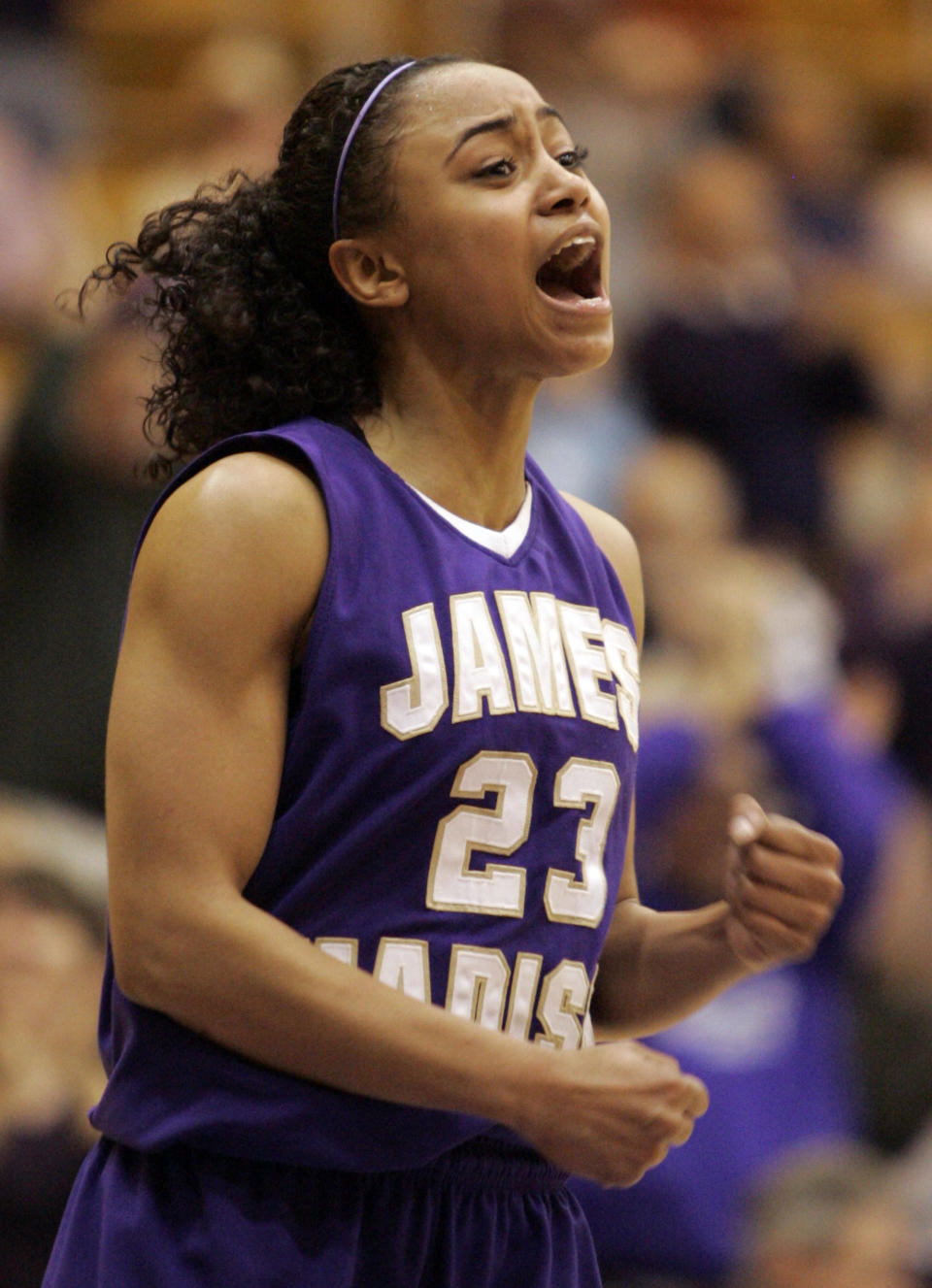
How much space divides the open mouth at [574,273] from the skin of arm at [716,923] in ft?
1.04

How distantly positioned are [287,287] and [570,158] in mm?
382

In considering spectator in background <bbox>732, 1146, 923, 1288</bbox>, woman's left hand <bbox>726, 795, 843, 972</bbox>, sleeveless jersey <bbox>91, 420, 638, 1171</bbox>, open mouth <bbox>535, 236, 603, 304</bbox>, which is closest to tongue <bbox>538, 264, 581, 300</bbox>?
open mouth <bbox>535, 236, 603, 304</bbox>

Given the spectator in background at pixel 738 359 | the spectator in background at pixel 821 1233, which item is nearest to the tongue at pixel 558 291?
the spectator in background at pixel 821 1233

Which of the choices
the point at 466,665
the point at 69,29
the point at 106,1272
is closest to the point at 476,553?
the point at 466,665

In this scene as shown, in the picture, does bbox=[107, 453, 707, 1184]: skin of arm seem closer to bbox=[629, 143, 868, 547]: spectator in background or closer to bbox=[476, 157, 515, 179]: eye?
bbox=[476, 157, 515, 179]: eye

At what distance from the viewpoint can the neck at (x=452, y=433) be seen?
226 centimetres

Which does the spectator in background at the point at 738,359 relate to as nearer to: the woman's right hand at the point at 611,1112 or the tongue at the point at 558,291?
the tongue at the point at 558,291

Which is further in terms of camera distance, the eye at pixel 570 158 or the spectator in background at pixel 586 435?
the spectator in background at pixel 586 435

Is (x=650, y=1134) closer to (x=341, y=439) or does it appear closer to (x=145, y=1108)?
(x=145, y=1108)

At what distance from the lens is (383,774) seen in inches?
80.2

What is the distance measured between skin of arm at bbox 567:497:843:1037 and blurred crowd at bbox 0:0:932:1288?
3.01 feet

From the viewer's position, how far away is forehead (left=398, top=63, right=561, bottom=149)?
2.25 m

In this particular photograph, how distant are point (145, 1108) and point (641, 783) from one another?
87.8 inches

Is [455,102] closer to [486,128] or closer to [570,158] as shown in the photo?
[486,128]
